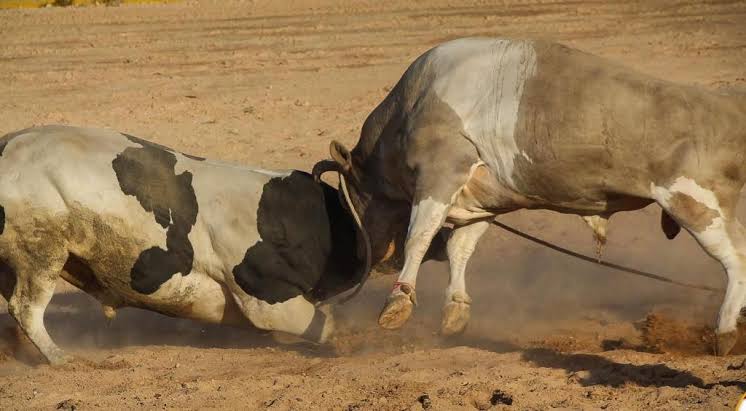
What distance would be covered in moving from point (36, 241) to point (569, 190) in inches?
122

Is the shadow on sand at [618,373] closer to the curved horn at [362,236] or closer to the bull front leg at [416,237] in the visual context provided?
the bull front leg at [416,237]

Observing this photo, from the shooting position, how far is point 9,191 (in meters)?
7.71

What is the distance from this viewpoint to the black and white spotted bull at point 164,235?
7.75m

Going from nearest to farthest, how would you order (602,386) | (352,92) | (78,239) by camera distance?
(602,386) → (78,239) → (352,92)

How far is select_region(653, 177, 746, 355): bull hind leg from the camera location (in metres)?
6.81

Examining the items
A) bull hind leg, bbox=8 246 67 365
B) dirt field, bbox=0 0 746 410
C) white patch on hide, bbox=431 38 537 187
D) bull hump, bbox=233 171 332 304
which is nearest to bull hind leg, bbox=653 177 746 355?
dirt field, bbox=0 0 746 410

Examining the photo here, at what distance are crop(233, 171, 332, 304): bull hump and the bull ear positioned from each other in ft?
0.92

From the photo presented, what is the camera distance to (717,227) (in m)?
Answer: 6.88

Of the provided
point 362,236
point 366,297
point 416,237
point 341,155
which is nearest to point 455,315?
point 416,237

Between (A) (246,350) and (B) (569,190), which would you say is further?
(A) (246,350)

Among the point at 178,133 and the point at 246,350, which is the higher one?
the point at 178,133

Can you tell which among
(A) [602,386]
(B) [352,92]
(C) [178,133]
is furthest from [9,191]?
(B) [352,92]

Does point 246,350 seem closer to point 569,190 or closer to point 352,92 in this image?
point 569,190

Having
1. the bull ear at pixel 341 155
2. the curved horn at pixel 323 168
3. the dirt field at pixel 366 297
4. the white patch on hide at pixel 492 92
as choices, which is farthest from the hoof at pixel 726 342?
the curved horn at pixel 323 168
